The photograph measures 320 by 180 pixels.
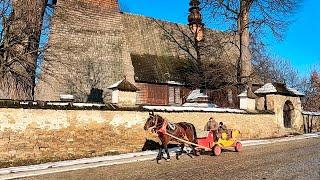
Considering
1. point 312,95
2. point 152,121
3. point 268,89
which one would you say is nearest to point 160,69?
point 268,89

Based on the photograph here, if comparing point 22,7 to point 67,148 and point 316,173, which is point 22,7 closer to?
point 67,148

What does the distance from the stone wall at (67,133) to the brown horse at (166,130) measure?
290cm

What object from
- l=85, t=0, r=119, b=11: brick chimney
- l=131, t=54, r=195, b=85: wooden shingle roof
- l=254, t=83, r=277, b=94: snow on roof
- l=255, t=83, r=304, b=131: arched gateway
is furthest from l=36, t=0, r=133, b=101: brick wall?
l=255, t=83, r=304, b=131: arched gateway

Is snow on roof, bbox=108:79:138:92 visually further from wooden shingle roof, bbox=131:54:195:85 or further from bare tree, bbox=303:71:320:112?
bare tree, bbox=303:71:320:112

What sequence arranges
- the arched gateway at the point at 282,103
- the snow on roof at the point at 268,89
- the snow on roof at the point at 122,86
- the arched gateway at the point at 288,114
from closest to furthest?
the snow on roof at the point at 122,86 < the snow on roof at the point at 268,89 < the arched gateway at the point at 282,103 < the arched gateway at the point at 288,114

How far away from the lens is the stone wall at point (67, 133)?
13.4 m

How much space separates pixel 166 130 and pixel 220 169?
9.73 ft

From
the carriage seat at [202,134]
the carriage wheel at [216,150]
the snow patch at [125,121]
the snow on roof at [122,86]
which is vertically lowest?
the carriage wheel at [216,150]

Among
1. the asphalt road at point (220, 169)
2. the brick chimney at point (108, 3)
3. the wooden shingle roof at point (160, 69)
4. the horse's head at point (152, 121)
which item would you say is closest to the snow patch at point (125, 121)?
the horse's head at point (152, 121)

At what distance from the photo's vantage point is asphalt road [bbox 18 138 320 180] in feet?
33.3

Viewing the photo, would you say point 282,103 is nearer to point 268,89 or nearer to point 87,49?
point 268,89

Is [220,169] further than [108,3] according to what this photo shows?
No

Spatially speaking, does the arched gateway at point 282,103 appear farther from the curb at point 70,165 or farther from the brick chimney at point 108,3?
the brick chimney at point 108,3

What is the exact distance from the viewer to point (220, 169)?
36.9 ft
